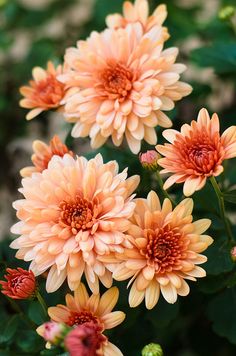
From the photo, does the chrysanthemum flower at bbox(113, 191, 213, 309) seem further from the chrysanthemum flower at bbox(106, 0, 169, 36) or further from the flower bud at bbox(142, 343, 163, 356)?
the chrysanthemum flower at bbox(106, 0, 169, 36)

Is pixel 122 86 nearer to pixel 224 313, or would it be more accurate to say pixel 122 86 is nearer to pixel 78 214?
pixel 78 214

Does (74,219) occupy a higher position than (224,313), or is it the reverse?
(74,219)

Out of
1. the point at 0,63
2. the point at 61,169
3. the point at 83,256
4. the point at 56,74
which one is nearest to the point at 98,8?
the point at 0,63

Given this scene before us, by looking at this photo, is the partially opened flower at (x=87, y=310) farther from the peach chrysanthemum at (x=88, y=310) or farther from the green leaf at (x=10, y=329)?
the green leaf at (x=10, y=329)

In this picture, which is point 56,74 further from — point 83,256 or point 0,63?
point 0,63

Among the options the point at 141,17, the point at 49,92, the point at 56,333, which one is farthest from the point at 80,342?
the point at 141,17

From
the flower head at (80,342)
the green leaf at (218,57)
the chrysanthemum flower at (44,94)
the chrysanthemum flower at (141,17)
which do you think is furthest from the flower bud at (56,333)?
the green leaf at (218,57)

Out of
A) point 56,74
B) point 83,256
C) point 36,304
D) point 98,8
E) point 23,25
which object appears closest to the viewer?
point 83,256
